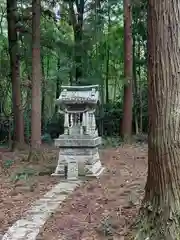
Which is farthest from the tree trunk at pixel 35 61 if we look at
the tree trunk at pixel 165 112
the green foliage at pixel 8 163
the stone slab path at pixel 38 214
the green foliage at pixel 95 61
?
the tree trunk at pixel 165 112

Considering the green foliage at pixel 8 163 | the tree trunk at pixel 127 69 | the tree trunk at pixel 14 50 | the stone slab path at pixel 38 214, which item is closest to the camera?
the stone slab path at pixel 38 214

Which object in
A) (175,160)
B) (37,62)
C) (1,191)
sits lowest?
(1,191)

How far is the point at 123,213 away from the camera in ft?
15.4

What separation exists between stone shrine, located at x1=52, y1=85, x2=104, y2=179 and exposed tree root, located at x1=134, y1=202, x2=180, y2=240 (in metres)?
3.74

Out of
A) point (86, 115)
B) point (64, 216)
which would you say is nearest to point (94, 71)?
point (86, 115)

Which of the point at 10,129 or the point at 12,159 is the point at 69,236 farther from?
the point at 10,129

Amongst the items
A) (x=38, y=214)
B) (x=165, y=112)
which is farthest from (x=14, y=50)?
(x=165, y=112)

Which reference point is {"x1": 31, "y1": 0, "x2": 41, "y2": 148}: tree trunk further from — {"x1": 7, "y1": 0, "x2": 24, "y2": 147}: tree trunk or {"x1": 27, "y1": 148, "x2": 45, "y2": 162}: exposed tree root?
{"x1": 7, "y1": 0, "x2": 24, "y2": 147}: tree trunk

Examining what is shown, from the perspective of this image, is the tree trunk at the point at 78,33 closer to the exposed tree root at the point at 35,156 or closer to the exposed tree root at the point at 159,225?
the exposed tree root at the point at 35,156

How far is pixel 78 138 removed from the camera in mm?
7734

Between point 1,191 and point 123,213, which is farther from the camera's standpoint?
point 1,191

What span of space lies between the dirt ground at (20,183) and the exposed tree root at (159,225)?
4.97 ft

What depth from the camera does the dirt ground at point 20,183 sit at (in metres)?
5.21

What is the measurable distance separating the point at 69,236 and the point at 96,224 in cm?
41
